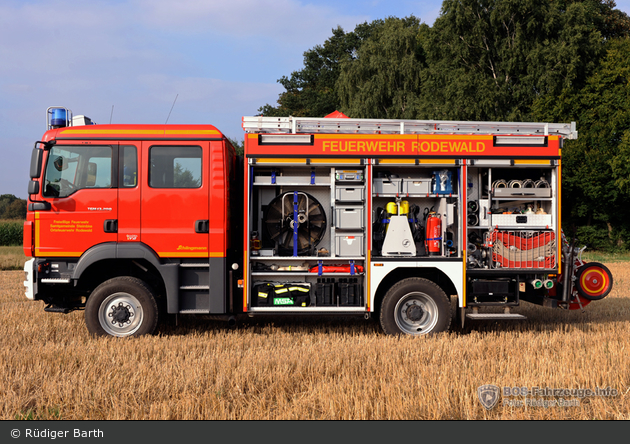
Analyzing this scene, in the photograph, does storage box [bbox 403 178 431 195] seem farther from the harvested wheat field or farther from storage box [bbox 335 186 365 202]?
the harvested wheat field

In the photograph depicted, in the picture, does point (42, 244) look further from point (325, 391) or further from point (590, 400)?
point (590, 400)

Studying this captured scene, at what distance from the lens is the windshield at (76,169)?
22.6 feet

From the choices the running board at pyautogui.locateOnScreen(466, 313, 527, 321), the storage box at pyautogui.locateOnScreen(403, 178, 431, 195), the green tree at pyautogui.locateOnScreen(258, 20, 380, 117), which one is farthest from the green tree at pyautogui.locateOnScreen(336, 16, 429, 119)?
the running board at pyautogui.locateOnScreen(466, 313, 527, 321)

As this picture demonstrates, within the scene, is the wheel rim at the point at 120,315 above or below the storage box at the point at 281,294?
below

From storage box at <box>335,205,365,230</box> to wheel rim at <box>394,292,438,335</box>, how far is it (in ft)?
4.17

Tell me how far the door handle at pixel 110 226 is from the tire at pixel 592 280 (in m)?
6.66

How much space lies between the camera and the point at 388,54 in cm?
3681

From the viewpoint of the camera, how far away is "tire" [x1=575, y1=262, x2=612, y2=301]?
291 inches

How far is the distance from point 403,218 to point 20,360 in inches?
202

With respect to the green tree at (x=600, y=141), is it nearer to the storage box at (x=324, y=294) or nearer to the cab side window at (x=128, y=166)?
the storage box at (x=324, y=294)

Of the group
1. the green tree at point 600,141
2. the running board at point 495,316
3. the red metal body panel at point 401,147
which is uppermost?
the green tree at point 600,141

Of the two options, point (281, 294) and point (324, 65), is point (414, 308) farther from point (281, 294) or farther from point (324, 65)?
point (324, 65)

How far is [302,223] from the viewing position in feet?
23.8

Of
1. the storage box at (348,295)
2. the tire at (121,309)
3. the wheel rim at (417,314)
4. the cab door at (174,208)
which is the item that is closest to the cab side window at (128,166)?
the cab door at (174,208)
